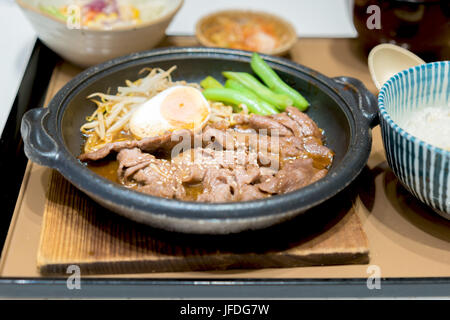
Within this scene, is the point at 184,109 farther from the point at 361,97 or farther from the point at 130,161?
the point at 361,97

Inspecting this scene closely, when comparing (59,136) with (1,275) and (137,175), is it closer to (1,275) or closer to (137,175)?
(137,175)

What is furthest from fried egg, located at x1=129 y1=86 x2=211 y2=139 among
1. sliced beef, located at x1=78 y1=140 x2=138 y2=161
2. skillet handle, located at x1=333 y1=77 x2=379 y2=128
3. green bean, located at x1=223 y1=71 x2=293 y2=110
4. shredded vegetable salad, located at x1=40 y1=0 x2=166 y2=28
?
shredded vegetable salad, located at x1=40 y1=0 x2=166 y2=28

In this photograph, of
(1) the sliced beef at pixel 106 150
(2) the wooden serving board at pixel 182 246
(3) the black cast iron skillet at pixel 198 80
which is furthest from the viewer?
(1) the sliced beef at pixel 106 150

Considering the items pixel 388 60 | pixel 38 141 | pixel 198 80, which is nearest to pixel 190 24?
pixel 198 80

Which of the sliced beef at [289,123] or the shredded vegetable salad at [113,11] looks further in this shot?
the shredded vegetable salad at [113,11]

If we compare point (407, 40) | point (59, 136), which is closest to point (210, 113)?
point (59, 136)

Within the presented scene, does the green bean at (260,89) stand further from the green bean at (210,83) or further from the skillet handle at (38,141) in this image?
the skillet handle at (38,141)

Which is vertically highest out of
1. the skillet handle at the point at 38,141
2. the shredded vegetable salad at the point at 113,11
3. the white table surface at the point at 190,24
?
the skillet handle at the point at 38,141

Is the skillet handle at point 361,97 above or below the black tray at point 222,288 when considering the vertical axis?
above

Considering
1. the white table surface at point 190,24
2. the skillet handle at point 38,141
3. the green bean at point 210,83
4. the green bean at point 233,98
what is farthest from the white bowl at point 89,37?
the skillet handle at point 38,141
